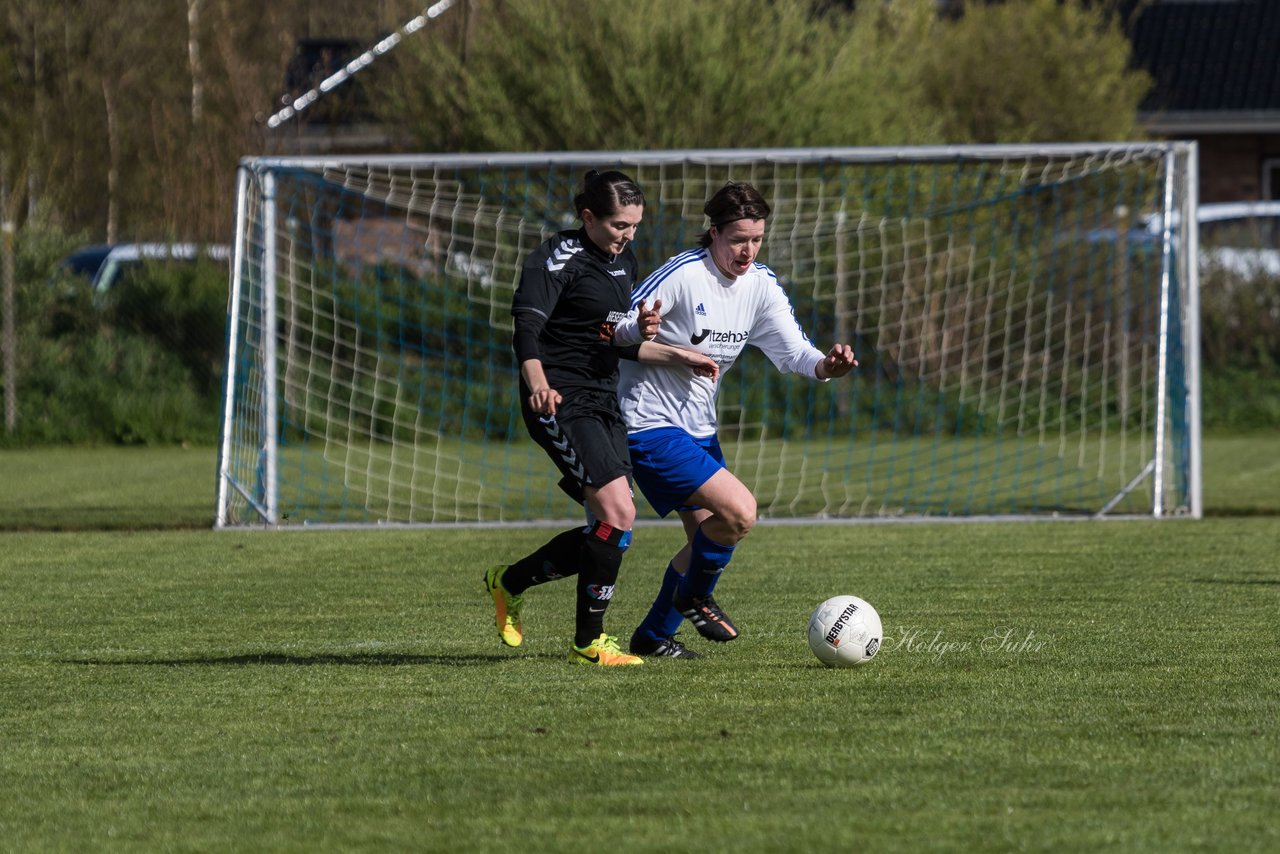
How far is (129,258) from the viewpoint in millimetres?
22578

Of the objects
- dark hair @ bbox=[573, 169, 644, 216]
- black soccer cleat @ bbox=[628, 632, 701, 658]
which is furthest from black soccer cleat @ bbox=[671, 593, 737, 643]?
dark hair @ bbox=[573, 169, 644, 216]

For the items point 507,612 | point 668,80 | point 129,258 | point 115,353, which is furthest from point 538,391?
point 129,258

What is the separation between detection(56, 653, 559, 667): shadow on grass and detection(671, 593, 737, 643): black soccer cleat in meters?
0.52

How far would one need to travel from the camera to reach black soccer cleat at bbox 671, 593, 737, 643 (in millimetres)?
6938

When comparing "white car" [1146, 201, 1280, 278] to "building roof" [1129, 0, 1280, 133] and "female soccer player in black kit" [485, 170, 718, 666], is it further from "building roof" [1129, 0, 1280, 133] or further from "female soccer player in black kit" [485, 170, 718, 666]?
"female soccer player in black kit" [485, 170, 718, 666]

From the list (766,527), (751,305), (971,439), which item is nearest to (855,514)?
(766,527)

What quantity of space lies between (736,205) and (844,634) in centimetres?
156

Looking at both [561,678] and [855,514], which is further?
[855,514]

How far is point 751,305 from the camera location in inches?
274

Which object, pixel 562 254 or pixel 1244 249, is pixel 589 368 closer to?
pixel 562 254

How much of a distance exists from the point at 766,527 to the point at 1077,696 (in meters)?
6.36

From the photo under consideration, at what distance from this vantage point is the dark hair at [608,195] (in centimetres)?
660

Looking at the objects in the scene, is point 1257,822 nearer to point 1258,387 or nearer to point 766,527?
point 766,527

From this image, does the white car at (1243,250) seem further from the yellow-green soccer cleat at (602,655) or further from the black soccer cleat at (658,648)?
the yellow-green soccer cleat at (602,655)
